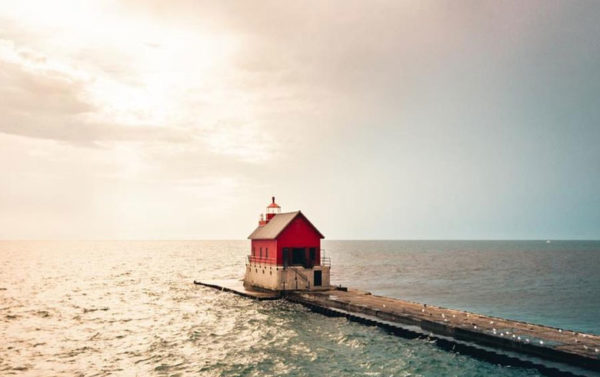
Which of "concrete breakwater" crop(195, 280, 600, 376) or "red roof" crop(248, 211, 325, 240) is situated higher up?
"red roof" crop(248, 211, 325, 240)

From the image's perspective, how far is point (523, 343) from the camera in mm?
28359

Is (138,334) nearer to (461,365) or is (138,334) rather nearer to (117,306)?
(117,306)

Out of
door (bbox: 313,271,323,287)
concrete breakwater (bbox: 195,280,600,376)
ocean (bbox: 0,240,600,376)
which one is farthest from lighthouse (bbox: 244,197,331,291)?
concrete breakwater (bbox: 195,280,600,376)

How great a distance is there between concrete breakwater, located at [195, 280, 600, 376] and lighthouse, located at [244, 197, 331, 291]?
21.2ft

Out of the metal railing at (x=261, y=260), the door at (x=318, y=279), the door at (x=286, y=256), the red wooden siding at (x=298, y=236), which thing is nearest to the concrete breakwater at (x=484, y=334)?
the door at (x=318, y=279)

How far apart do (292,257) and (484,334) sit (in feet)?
91.3

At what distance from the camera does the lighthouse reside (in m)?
53.6

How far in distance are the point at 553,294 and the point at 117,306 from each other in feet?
197

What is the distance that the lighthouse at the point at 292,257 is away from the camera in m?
53.6

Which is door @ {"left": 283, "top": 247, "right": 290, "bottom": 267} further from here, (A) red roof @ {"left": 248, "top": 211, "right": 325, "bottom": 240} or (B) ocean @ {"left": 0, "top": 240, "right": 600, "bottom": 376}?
(B) ocean @ {"left": 0, "top": 240, "right": 600, "bottom": 376}

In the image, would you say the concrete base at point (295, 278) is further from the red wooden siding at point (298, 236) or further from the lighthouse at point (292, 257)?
the red wooden siding at point (298, 236)

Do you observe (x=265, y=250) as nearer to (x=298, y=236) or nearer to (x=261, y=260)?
(x=261, y=260)

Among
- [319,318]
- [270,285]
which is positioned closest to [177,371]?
[319,318]

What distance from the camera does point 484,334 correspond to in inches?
1212
